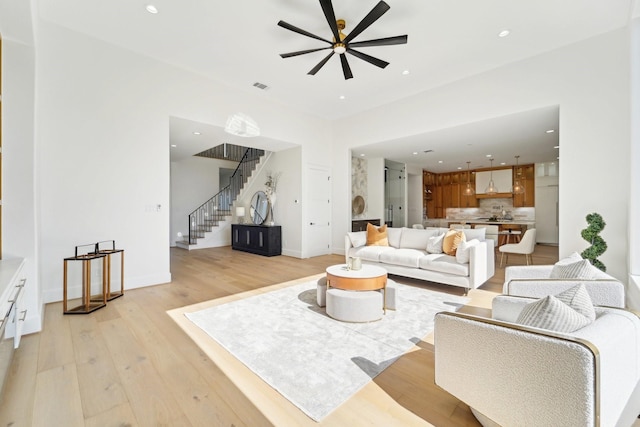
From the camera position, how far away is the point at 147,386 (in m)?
1.97

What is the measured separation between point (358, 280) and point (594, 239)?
3461 mm

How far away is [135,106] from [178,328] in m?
3.55

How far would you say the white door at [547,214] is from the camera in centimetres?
908

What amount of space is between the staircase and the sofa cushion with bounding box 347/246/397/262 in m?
4.83

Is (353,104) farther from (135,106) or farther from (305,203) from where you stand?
(135,106)

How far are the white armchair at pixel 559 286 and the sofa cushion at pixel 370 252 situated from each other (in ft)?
7.22

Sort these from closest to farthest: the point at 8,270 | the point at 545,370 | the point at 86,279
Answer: the point at 545,370, the point at 8,270, the point at 86,279

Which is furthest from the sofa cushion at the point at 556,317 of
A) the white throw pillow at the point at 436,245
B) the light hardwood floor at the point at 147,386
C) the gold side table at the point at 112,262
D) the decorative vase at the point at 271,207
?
the decorative vase at the point at 271,207

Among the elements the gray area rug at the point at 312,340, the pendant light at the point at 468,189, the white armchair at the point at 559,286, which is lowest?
the gray area rug at the point at 312,340

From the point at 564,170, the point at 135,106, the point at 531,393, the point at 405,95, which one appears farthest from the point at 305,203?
the point at 531,393

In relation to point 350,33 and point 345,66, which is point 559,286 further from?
point 345,66

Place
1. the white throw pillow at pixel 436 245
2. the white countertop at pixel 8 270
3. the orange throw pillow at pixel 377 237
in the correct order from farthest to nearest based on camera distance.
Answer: the orange throw pillow at pixel 377 237 < the white throw pillow at pixel 436 245 < the white countertop at pixel 8 270

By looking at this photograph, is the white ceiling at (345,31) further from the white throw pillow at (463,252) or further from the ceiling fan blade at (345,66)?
the white throw pillow at (463,252)

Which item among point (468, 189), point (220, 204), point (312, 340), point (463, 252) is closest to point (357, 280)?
point (312, 340)
